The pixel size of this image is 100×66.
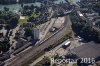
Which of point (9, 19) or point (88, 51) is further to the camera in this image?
point (9, 19)

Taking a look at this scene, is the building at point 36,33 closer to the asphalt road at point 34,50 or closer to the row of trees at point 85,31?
the asphalt road at point 34,50

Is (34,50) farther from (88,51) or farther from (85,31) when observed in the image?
(85,31)

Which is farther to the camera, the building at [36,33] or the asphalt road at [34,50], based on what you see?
the building at [36,33]

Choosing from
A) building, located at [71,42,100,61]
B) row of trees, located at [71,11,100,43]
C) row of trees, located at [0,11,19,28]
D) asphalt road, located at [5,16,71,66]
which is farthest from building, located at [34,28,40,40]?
row of trees, located at [0,11,19,28]

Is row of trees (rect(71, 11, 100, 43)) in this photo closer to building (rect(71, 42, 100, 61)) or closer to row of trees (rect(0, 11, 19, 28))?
building (rect(71, 42, 100, 61))

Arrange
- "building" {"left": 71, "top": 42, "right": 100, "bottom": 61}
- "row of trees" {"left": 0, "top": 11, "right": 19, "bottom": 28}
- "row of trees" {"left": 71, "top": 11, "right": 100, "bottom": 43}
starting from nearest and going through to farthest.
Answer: "building" {"left": 71, "top": 42, "right": 100, "bottom": 61} → "row of trees" {"left": 71, "top": 11, "right": 100, "bottom": 43} → "row of trees" {"left": 0, "top": 11, "right": 19, "bottom": 28}

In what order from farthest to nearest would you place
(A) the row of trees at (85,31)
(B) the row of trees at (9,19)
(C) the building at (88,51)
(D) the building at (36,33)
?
1. (B) the row of trees at (9,19)
2. (A) the row of trees at (85,31)
3. (D) the building at (36,33)
4. (C) the building at (88,51)

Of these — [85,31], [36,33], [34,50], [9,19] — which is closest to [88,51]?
[85,31]

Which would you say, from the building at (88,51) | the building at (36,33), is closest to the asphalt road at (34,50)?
the building at (36,33)

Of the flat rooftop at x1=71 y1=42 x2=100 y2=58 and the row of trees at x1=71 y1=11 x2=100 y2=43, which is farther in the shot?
the row of trees at x1=71 y1=11 x2=100 y2=43

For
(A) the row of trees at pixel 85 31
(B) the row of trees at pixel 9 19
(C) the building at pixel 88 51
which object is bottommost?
(C) the building at pixel 88 51

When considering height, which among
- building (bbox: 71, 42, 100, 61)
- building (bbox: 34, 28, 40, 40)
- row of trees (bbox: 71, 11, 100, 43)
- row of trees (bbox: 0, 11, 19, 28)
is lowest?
building (bbox: 71, 42, 100, 61)
